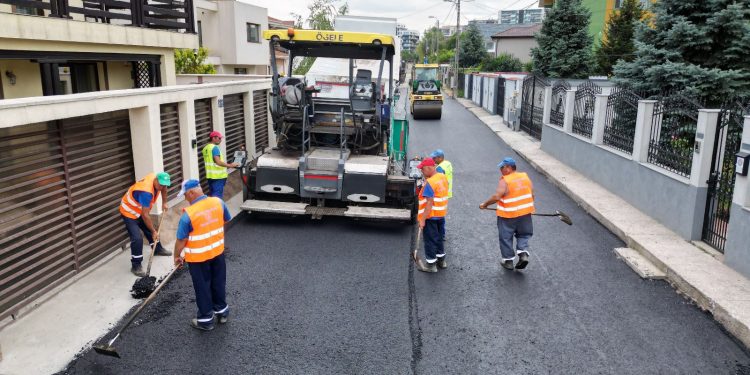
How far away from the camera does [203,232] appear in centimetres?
531

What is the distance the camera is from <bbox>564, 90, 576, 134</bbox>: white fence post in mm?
14406

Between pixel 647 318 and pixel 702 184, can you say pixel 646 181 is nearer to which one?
pixel 702 184

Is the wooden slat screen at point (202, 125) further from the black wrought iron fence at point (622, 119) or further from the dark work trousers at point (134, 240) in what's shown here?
the black wrought iron fence at point (622, 119)

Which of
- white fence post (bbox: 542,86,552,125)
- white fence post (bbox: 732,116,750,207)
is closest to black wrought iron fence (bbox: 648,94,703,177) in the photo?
white fence post (bbox: 732,116,750,207)

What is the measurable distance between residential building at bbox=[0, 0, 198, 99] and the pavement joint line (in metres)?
9.02

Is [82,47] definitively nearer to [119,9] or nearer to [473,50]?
[119,9]

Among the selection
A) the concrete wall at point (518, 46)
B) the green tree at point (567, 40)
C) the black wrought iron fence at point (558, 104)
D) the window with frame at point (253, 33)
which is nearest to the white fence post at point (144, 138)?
the black wrought iron fence at point (558, 104)

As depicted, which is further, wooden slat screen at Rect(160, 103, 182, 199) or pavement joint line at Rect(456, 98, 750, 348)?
wooden slat screen at Rect(160, 103, 182, 199)

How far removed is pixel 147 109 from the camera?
761 centimetres

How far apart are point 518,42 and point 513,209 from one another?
4974 centimetres

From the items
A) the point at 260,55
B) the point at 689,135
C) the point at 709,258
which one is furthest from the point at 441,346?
the point at 260,55

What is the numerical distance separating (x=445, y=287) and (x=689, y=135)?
717 centimetres

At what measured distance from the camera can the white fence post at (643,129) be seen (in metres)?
9.87

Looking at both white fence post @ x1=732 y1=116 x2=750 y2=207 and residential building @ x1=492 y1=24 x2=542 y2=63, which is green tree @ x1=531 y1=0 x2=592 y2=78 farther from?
residential building @ x1=492 y1=24 x2=542 y2=63
